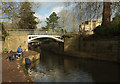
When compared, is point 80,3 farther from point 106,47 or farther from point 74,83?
point 74,83

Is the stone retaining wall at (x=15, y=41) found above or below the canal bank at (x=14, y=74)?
above

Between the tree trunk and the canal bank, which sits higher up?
the tree trunk

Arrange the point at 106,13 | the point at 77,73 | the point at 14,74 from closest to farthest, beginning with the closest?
1. the point at 14,74
2. the point at 77,73
3. the point at 106,13

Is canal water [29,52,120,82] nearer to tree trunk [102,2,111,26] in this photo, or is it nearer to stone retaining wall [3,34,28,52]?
tree trunk [102,2,111,26]

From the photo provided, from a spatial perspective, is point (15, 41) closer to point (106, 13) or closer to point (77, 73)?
point (77, 73)

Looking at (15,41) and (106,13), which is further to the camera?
(15,41)

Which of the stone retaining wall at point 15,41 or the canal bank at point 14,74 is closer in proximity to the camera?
the canal bank at point 14,74

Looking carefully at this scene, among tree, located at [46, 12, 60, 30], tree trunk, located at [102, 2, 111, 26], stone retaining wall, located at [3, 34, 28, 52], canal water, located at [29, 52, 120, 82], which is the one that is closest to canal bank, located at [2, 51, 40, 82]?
canal water, located at [29, 52, 120, 82]

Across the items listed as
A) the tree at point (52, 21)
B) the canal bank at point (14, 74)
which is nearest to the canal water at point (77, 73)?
the canal bank at point (14, 74)

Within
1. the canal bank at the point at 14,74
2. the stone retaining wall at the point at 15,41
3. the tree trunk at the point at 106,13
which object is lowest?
the canal bank at the point at 14,74

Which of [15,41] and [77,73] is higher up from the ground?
[15,41]

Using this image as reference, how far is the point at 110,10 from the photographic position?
20.4 m

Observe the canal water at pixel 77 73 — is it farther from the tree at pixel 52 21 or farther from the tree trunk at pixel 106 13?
the tree at pixel 52 21

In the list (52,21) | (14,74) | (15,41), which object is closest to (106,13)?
(15,41)
